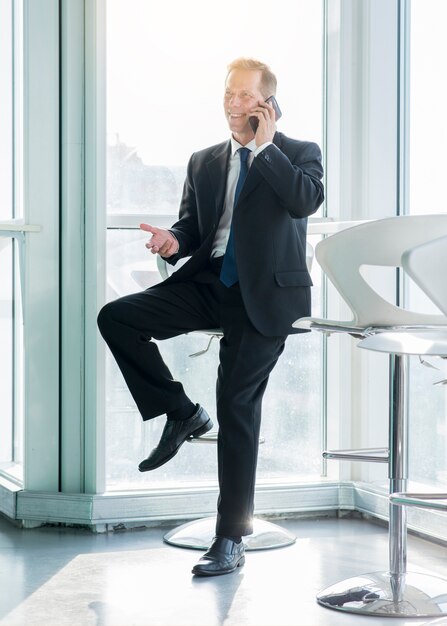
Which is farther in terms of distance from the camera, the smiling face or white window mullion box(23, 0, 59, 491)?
white window mullion box(23, 0, 59, 491)

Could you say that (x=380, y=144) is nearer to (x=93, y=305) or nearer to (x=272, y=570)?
(x=93, y=305)

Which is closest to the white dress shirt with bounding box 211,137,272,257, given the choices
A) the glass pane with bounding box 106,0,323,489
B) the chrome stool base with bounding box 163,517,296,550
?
the glass pane with bounding box 106,0,323,489

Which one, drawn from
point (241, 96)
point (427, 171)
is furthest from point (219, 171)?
point (427, 171)

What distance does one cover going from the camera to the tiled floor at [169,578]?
2502 mm

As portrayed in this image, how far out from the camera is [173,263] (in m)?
3.23

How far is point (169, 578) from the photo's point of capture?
288 centimetres

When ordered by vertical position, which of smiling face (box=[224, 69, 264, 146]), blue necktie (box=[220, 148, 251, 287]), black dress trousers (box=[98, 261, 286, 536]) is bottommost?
black dress trousers (box=[98, 261, 286, 536])

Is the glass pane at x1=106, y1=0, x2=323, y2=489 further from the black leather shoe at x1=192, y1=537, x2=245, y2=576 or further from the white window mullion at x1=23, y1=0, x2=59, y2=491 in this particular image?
the black leather shoe at x1=192, y1=537, x2=245, y2=576

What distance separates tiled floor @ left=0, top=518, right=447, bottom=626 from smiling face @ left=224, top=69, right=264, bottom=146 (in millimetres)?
1459

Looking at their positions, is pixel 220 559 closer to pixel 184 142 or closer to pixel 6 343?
pixel 6 343

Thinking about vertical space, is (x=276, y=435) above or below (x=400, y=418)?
below

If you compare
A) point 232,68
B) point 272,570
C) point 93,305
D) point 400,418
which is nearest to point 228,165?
point 232,68

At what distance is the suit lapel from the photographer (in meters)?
3.16

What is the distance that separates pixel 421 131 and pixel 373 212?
A: 1.23ft
